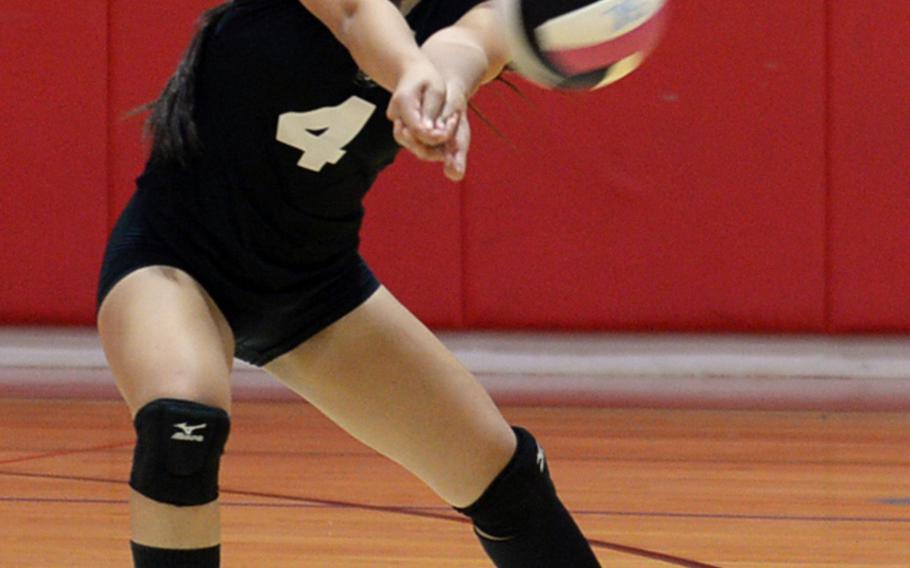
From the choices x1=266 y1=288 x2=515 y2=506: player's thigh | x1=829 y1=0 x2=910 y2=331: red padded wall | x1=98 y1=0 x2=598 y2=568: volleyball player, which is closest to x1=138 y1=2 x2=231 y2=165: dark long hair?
x1=98 y1=0 x2=598 y2=568: volleyball player

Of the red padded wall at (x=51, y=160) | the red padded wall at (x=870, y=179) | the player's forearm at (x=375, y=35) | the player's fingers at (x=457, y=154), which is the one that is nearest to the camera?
the player's fingers at (x=457, y=154)

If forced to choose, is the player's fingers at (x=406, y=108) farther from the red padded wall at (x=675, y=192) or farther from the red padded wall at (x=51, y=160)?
the red padded wall at (x=51, y=160)

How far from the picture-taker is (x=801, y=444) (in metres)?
4.53

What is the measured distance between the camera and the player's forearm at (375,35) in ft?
5.07

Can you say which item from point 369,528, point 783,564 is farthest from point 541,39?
point 369,528

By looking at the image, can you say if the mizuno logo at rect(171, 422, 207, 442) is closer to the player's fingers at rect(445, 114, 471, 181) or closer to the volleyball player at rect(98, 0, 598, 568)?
the volleyball player at rect(98, 0, 598, 568)

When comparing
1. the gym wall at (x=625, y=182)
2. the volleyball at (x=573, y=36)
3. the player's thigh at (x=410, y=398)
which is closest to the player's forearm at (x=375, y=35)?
the volleyball at (x=573, y=36)

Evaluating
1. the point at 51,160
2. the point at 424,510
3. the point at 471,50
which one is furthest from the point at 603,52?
the point at 51,160

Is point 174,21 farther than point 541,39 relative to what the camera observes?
Yes

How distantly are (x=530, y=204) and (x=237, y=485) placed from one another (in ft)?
7.36

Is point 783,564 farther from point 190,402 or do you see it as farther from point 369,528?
point 190,402

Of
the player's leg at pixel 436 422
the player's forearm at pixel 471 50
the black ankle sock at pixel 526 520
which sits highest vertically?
the player's forearm at pixel 471 50

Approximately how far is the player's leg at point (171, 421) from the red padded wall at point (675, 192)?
3786 mm

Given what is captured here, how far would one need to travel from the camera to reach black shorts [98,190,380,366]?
2.01 metres
